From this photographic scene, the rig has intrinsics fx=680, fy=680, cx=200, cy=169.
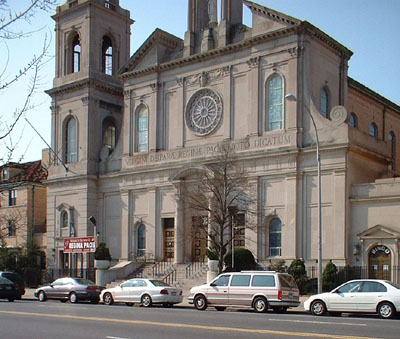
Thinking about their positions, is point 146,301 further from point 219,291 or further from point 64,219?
point 64,219

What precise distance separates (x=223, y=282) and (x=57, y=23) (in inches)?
1358

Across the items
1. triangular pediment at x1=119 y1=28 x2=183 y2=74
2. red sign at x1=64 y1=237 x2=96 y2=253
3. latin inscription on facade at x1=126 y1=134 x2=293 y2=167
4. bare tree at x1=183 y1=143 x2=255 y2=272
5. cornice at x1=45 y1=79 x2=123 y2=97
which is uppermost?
triangular pediment at x1=119 y1=28 x2=183 y2=74

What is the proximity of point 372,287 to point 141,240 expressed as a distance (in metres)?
26.0

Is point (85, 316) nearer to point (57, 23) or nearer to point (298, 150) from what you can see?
point (298, 150)

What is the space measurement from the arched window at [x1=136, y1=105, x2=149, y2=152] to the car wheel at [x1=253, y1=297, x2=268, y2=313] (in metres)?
23.4

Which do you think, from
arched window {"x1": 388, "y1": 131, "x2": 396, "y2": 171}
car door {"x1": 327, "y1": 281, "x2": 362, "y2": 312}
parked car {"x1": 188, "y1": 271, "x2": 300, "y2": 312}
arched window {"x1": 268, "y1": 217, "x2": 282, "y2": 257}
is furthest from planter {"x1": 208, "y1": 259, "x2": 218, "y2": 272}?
arched window {"x1": 388, "y1": 131, "x2": 396, "y2": 171}

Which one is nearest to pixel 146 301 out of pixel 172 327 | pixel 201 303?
pixel 201 303

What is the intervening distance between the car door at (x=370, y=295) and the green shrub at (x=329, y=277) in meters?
10.9

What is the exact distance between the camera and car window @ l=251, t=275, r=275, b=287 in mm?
26750

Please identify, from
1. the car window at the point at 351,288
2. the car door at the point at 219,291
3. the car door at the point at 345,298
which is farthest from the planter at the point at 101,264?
the car window at the point at 351,288

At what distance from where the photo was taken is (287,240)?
39312mm

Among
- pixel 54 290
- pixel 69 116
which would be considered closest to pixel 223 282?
pixel 54 290

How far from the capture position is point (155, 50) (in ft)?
160

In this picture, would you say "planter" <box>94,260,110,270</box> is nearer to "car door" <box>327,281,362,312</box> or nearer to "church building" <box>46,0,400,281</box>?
"church building" <box>46,0,400,281</box>
